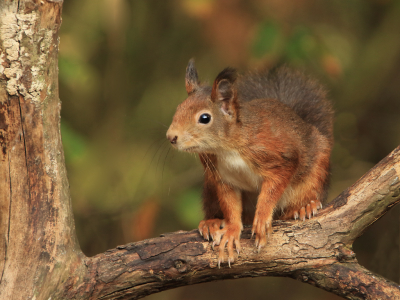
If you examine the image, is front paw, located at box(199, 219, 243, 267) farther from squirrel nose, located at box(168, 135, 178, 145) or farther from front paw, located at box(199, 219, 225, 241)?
squirrel nose, located at box(168, 135, 178, 145)

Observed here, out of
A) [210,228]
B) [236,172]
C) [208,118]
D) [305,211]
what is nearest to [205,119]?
[208,118]

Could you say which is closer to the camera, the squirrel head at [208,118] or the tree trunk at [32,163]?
the tree trunk at [32,163]

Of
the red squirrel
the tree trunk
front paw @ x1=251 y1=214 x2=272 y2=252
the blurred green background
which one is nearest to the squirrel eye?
the red squirrel

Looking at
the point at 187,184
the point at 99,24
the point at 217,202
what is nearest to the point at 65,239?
the point at 217,202

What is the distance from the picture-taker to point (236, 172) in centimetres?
229

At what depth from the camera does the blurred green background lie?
3.59 m

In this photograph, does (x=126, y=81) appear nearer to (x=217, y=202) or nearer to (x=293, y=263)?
(x=217, y=202)

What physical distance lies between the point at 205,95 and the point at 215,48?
162 cm

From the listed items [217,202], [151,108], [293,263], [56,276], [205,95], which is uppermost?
[151,108]

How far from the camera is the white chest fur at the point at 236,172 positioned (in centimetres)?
227

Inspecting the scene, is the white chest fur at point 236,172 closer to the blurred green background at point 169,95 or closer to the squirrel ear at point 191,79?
the squirrel ear at point 191,79

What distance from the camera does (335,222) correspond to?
2113 millimetres

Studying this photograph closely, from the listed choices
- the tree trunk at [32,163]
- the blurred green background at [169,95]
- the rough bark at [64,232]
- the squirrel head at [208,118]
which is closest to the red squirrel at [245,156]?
the squirrel head at [208,118]

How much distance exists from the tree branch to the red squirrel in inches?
3.3
